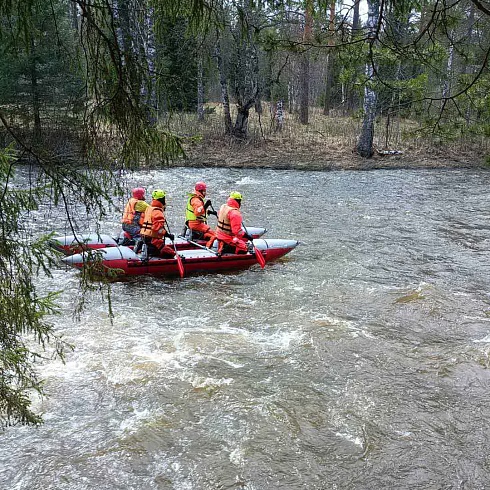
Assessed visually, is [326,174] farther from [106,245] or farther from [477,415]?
[477,415]

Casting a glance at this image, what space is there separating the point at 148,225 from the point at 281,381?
155 inches

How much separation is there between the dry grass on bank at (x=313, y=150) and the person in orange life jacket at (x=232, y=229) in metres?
8.78

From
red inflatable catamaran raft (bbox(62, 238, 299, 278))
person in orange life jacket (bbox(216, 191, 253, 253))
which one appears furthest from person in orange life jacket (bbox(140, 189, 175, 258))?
person in orange life jacket (bbox(216, 191, 253, 253))

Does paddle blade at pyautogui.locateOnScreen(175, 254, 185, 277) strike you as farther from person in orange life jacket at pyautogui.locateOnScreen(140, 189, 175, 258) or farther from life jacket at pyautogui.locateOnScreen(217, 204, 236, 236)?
life jacket at pyautogui.locateOnScreen(217, 204, 236, 236)

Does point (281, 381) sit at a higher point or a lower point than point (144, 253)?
lower

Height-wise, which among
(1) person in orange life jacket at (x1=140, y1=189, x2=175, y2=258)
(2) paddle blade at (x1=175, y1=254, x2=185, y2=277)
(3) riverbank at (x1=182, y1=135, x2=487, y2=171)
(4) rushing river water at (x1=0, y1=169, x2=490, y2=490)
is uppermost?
(3) riverbank at (x1=182, y1=135, x2=487, y2=171)

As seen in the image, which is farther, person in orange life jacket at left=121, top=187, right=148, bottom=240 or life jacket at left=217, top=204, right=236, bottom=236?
person in orange life jacket at left=121, top=187, right=148, bottom=240

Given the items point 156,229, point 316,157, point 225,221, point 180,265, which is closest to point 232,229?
point 225,221

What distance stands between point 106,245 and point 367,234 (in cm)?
567

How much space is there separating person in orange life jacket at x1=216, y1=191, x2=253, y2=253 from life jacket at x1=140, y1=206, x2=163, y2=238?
1169 millimetres

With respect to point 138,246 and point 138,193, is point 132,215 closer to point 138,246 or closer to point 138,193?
point 138,193

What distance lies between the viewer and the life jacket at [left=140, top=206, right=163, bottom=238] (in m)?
8.82

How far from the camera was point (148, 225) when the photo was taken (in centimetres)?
887

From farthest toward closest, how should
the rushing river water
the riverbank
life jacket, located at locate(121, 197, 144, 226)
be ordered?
the riverbank < life jacket, located at locate(121, 197, 144, 226) < the rushing river water
